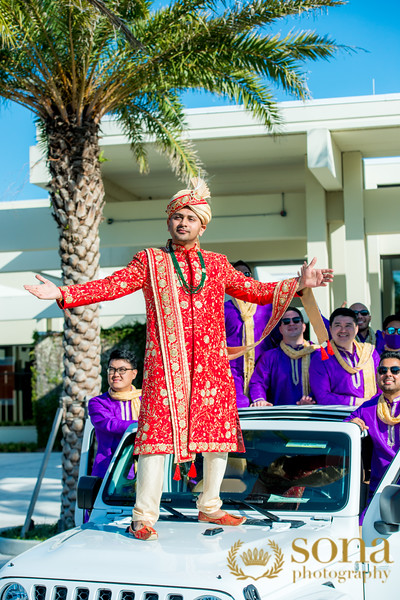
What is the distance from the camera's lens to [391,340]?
24.0 ft

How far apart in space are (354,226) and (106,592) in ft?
38.3

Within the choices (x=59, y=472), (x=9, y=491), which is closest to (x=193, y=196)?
(x=9, y=491)

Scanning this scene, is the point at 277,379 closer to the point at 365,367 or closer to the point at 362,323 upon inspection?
the point at 365,367

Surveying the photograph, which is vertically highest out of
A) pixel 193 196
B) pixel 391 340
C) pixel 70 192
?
pixel 70 192

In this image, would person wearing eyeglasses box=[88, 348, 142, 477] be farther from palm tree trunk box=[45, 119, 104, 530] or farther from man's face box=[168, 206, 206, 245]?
palm tree trunk box=[45, 119, 104, 530]

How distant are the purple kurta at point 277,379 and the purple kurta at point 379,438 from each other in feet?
4.86

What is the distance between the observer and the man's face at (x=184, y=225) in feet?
13.0

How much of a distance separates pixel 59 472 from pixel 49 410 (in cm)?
275

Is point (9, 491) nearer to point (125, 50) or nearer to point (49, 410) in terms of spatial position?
point (49, 410)

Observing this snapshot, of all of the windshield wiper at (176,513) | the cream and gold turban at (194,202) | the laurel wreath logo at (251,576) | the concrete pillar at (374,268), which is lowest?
the laurel wreath logo at (251,576)

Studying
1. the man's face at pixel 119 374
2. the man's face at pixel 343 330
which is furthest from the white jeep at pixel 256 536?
the man's face at pixel 343 330

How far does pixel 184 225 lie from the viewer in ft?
13.0

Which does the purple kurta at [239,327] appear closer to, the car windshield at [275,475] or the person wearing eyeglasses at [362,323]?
the person wearing eyeglasses at [362,323]

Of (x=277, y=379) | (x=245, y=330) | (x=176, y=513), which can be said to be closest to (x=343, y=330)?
(x=277, y=379)
